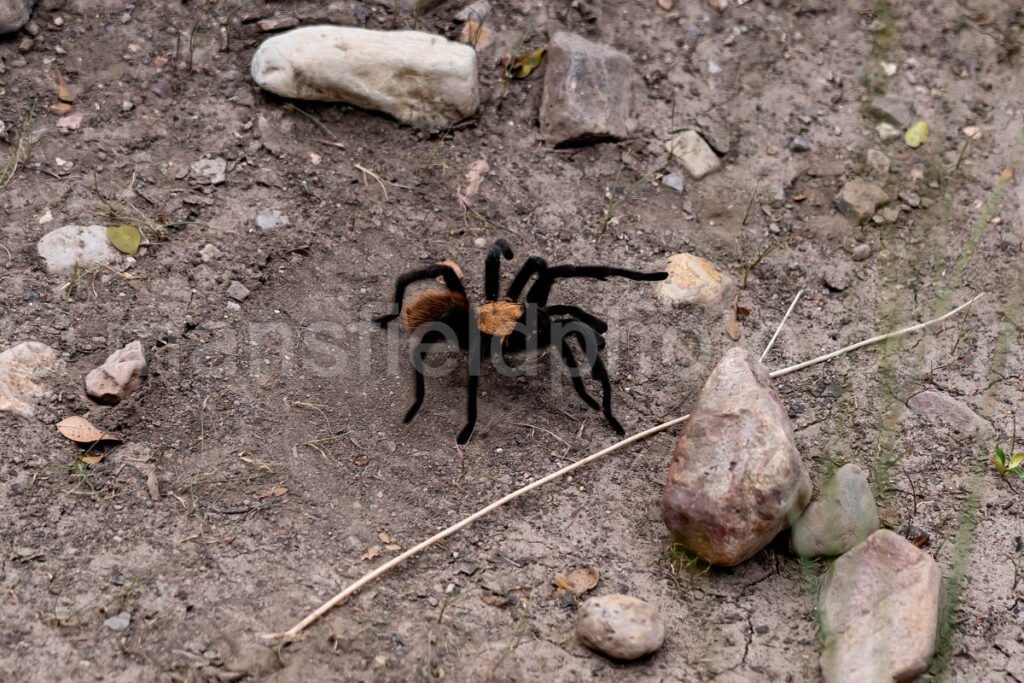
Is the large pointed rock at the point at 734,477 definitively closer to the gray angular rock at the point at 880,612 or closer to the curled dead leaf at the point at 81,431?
the gray angular rock at the point at 880,612

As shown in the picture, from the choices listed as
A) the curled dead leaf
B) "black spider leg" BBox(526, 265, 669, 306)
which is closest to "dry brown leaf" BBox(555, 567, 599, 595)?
"black spider leg" BBox(526, 265, 669, 306)

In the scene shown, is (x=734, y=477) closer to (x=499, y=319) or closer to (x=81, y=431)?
(x=499, y=319)

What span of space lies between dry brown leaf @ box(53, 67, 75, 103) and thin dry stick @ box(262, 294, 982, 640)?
2.61 meters

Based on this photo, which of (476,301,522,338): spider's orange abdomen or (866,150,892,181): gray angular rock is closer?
(476,301,522,338): spider's orange abdomen

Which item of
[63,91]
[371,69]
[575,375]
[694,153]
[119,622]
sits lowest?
[119,622]

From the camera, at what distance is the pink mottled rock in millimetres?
3430

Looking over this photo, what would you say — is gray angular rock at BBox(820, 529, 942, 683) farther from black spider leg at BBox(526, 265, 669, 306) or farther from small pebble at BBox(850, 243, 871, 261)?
small pebble at BBox(850, 243, 871, 261)

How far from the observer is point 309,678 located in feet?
8.94

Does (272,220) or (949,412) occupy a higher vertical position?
(949,412)

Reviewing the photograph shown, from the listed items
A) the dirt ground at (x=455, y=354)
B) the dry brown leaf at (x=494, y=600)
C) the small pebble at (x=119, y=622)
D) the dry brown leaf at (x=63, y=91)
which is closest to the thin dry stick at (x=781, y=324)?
the dirt ground at (x=455, y=354)

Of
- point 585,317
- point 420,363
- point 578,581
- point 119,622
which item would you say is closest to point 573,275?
point 585,317

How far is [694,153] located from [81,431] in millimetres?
2843

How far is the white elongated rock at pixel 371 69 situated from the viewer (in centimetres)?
425

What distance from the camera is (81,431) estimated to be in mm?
3336
